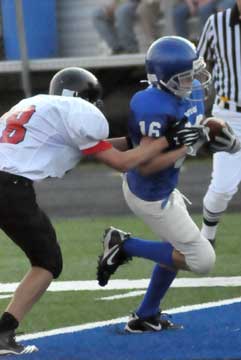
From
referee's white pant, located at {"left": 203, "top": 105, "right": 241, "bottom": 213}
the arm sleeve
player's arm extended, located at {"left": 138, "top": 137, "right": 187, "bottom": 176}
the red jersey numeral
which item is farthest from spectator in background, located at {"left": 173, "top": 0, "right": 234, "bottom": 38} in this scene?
the red jersey numeral

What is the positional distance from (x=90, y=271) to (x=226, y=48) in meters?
1.83

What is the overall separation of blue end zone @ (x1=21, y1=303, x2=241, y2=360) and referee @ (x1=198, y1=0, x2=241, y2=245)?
5.38ft

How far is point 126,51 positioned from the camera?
49.4ft

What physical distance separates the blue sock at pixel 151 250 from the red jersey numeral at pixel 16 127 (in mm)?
942

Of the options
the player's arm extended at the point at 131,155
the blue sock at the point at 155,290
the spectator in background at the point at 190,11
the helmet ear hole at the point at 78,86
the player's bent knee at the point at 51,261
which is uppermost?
the helmet ear hole at the point at 78,86

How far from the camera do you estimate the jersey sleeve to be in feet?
17.5

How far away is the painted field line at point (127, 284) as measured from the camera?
23.3 ft

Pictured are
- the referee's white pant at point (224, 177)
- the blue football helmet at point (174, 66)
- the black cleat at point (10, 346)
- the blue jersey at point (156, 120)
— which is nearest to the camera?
the black cleat at point (10, 346)

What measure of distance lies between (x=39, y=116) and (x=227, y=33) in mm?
2653

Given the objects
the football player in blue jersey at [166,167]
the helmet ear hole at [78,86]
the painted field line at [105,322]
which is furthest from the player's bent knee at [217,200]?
the helmet ear hole at [78,86]

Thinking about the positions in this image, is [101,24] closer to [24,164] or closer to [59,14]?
[59,14]

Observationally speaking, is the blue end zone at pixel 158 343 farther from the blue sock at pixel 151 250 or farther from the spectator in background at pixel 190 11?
the spectator in background at pixel 190 11

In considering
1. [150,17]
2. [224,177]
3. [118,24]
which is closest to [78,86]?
[224,177]

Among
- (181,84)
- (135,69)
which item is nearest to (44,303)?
(181,84)
